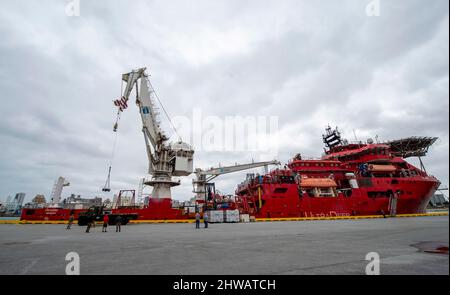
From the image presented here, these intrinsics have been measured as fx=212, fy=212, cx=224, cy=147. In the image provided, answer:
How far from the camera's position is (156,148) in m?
34.5

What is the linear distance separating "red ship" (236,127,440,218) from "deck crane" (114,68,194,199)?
484 inches

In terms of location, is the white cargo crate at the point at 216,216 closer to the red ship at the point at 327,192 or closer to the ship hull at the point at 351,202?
the red ship at the point at 327,192

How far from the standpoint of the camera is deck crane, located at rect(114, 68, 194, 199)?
3341 centimetres

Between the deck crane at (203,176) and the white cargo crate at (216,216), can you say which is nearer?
the white cargo crate at (216,216)

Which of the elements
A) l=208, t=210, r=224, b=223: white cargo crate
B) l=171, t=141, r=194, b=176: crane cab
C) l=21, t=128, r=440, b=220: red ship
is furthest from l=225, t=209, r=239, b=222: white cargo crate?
l=171, t=141, r=194, b=176: crane cab

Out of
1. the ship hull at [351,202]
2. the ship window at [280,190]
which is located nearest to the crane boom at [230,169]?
the ship hull at [351,202]

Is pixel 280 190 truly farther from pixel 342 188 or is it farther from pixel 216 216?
pixel 342 188

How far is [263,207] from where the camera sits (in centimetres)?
3181

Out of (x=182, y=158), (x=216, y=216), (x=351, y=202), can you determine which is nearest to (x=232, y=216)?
(x=216, y=216)

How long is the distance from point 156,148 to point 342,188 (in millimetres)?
32424

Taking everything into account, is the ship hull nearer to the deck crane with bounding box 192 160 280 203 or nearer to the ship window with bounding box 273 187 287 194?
the ship window with bounding box 273 187 287 194

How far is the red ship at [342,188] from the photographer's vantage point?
107 feet

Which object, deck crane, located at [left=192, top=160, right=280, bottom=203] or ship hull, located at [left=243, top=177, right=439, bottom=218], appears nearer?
ship hull, located at [left=243, top=177, right=439, bottom=218]

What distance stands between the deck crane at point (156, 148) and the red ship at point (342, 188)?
12289mm
